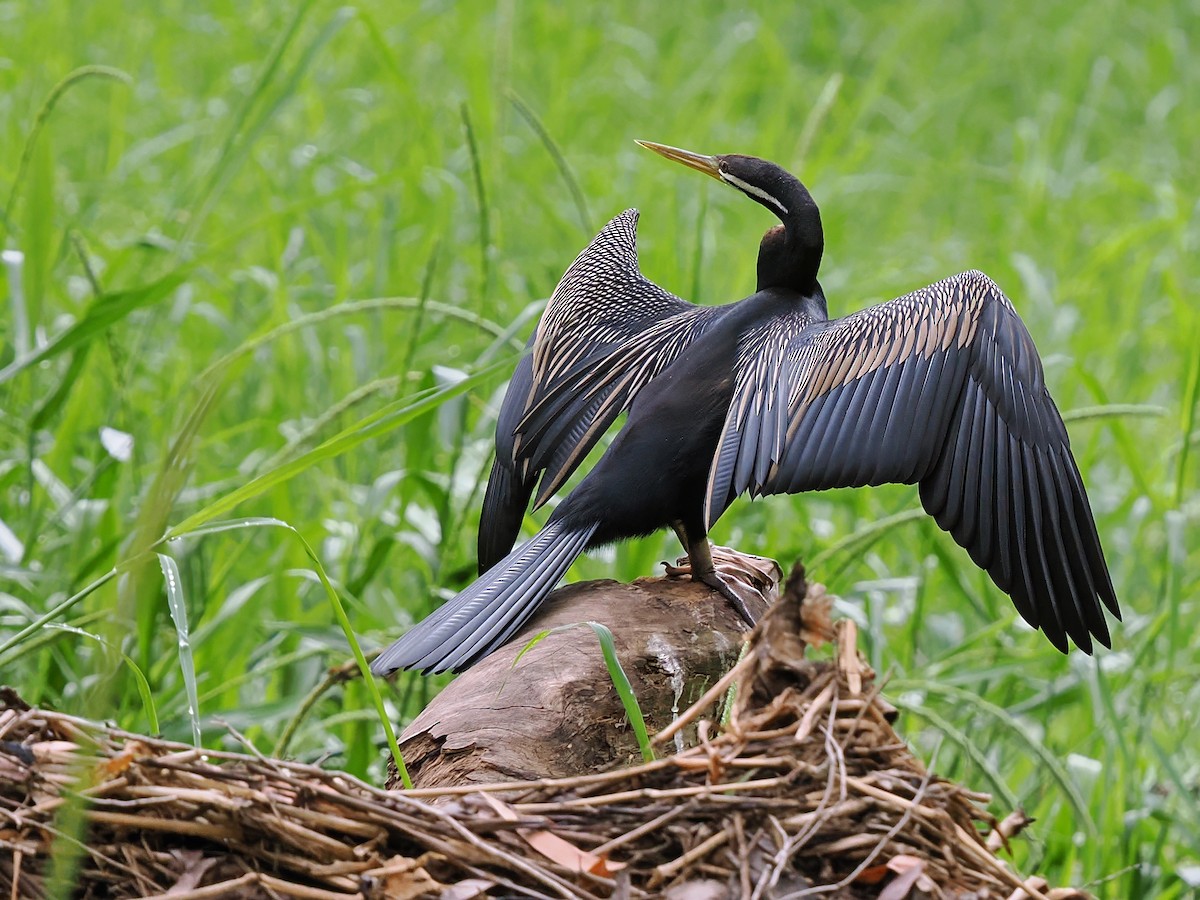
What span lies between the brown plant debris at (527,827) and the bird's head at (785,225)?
1986 mm

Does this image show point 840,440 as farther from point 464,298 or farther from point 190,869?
point 464,298

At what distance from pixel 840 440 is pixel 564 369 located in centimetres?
73

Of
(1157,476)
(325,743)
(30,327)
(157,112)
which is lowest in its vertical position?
(325,743)

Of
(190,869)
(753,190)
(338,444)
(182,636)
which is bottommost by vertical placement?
(190,869)

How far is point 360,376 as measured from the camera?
441 centimetres

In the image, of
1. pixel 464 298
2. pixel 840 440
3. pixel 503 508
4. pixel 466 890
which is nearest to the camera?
pixel 466 890

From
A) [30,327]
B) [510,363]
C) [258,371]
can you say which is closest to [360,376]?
[258,371]

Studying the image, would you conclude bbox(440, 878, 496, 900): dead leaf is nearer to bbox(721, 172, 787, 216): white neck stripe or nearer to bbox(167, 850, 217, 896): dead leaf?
bbox(167, 850, 217, 896): dead leaf

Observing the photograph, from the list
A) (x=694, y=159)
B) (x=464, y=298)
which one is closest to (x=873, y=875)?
(x=694, y=159)

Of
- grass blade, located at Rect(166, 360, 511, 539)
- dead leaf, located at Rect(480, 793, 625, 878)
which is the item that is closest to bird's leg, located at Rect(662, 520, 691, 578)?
grass blade, located at Rect(166, 360, 511, 539)

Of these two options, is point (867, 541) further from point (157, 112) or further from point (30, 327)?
point (157, 112)

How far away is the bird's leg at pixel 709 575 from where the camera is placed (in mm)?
2854

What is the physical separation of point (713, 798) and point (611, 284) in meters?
2.38

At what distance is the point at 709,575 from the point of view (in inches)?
118
